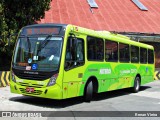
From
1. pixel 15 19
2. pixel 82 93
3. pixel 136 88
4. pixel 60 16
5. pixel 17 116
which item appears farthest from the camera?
pixel 60 16

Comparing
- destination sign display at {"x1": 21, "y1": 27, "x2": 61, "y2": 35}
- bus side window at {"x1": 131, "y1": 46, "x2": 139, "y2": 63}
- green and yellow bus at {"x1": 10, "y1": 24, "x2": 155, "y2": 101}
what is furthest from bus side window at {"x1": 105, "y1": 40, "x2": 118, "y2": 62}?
destination sign display at {"x1": 21, "y1": 27, "x2": 61, "y2": 35}

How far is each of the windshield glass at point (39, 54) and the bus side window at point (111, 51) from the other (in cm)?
326

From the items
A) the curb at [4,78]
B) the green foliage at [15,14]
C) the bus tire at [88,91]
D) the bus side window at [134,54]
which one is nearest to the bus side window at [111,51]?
the bus tire at [88,91]

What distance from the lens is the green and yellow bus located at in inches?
418

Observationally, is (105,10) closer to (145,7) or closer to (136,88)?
(145,7)

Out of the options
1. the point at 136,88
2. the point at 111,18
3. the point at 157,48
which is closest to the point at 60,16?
the point at 111,18

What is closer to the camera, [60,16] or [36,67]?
[36,67]

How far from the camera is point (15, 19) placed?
20.7 m

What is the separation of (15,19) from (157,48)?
1744 cm

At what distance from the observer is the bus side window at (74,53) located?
10.9 metres

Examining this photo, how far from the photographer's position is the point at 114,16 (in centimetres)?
3500

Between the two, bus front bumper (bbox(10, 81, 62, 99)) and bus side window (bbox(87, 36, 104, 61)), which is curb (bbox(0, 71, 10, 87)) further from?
bus side window (bbox(87, 36, 104, 61))

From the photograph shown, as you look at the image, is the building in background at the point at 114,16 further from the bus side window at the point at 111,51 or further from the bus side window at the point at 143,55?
the bus side window at the point at 111,51

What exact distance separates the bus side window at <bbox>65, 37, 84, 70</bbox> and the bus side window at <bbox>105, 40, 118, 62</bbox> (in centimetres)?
211
